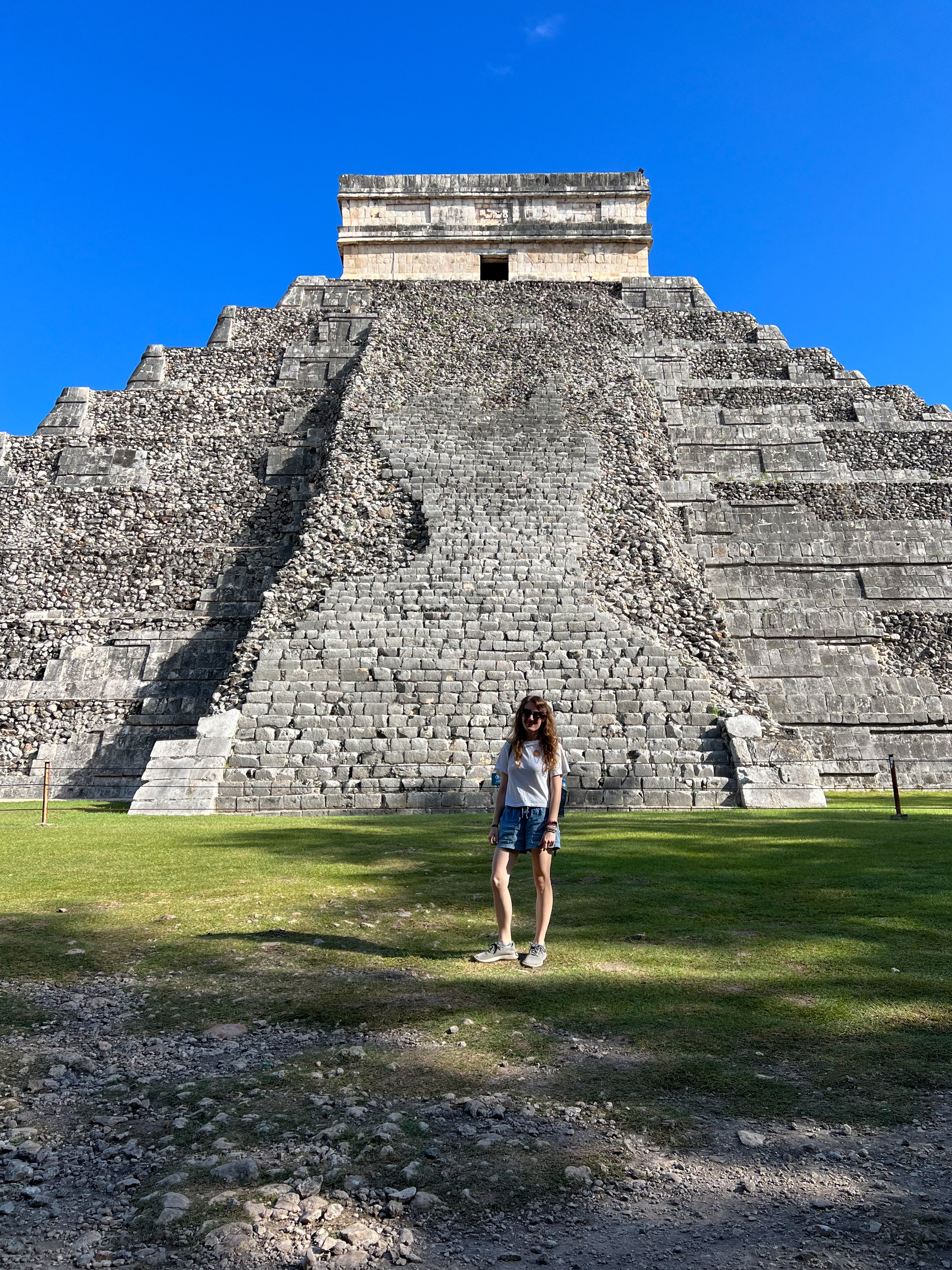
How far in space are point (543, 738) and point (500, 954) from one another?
1.08 metres

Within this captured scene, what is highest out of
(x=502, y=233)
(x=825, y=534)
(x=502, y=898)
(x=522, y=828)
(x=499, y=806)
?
(x=502, y=233)

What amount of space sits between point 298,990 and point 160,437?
61.5 ft

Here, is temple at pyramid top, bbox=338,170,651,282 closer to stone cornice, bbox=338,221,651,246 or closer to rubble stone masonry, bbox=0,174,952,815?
stone cornice, bbox=338,221,651,246

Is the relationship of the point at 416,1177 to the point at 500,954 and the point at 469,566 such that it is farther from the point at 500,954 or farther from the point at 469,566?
the point at 469,566

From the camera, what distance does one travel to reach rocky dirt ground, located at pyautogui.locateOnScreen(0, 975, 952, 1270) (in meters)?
2.02

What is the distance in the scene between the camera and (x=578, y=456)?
17.4 meters

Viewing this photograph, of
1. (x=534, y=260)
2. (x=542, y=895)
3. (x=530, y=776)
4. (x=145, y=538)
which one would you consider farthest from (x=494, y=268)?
(x=542, y=895)

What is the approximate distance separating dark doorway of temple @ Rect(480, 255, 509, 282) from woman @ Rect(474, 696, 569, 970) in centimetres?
2574

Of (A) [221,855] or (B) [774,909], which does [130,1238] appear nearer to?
(B) [774,909]

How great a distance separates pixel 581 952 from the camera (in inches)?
172

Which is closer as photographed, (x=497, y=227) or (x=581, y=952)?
(x=581, y=952)

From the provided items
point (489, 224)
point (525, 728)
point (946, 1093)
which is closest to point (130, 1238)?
point (946, 1093)

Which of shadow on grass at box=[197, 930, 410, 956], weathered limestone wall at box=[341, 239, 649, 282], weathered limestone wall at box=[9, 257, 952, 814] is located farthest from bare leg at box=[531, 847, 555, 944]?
weathered limestone wall at box=[341, 239, 649, 282]

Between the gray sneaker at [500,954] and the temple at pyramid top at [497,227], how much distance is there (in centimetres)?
2643
